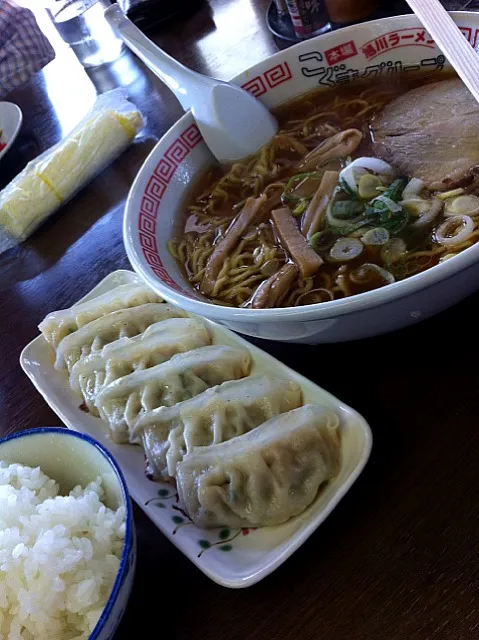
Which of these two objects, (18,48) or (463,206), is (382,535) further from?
(18,48)

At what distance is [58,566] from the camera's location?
2.86 ft

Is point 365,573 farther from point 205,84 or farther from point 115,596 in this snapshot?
point 205,84

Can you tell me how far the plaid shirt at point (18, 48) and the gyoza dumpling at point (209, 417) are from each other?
2.17 m

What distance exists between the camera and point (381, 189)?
1.22m

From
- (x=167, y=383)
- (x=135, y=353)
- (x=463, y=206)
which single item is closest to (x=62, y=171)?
(x=135, y=353)

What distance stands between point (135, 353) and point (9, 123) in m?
1.48

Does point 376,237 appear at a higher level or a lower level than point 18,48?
lower

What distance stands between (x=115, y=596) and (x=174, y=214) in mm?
833

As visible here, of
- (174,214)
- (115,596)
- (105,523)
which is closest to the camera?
(115,596)

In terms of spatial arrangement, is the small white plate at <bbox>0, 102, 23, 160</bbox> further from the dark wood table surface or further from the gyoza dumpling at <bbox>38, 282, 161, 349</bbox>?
the dark wood table surface

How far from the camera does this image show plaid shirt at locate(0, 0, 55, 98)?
2.68 metres

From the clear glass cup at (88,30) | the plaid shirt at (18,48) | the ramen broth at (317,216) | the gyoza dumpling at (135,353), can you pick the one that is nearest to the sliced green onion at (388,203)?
the ramen broth at (317,216)

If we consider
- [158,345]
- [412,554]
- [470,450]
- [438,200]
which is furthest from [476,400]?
[158,345]

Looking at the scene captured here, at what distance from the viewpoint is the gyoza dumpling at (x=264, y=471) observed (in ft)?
2.93
